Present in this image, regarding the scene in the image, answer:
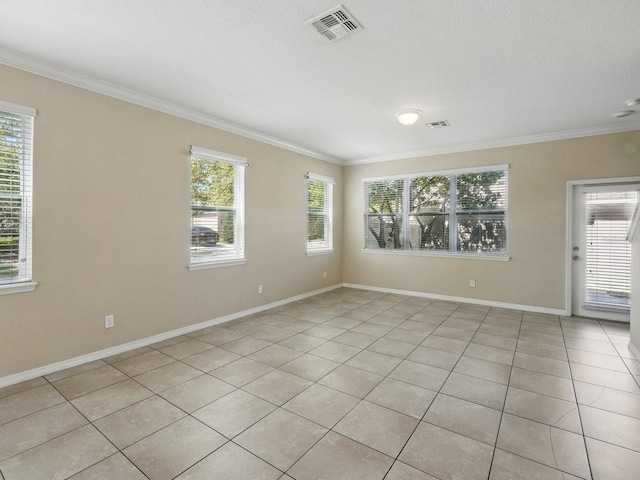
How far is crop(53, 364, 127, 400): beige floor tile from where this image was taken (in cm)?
258

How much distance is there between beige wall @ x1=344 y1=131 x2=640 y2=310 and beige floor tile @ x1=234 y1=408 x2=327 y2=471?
4247 mm

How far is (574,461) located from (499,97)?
3.27 meters

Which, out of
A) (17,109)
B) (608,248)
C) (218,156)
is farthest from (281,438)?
(608,248)

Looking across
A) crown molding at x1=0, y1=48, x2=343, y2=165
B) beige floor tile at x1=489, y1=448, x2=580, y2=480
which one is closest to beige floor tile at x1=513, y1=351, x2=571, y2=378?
beige floor tile at x1=489, y1=448, x2=580, y2=480

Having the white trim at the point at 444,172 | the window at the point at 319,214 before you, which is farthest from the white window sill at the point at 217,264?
the white trim at the point at 444,172

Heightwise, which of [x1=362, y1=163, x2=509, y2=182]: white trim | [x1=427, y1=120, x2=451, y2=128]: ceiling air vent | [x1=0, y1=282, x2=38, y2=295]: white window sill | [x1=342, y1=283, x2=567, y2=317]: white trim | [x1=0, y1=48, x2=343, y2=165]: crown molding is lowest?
[x1=342, y1=283, x2=567, y2=317]: white trim

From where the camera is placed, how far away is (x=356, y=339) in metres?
3.79

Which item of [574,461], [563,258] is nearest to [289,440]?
[574,461]

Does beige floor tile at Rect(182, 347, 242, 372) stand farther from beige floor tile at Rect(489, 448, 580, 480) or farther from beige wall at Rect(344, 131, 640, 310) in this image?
beige wall at Rect(344, 131, 640, 310)

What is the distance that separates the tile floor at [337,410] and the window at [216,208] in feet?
3.62

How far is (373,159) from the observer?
6422mm

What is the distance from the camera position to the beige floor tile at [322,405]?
7.38ft

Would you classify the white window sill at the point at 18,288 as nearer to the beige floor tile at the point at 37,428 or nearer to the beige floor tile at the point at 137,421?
the beige floor tile at the point at 37,428

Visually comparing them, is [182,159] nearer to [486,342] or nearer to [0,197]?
[0,197]
